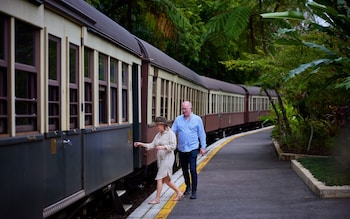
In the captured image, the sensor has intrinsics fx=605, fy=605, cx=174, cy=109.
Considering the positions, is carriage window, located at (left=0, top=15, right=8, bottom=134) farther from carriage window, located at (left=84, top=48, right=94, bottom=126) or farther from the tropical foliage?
the tropical foliage

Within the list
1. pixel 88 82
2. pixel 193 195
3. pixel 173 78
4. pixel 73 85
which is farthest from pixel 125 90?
pixel 173 78

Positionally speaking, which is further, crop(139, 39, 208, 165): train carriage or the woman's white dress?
crop(139, 39, 208, 165): train carriage

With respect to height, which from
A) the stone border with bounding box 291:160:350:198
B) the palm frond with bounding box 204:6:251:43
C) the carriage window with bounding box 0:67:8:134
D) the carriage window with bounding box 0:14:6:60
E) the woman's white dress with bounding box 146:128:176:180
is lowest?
the stone border with bounding box 291:160:350:198

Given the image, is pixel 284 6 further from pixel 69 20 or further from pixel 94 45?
pixel 69 20

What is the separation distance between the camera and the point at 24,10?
5262 mm

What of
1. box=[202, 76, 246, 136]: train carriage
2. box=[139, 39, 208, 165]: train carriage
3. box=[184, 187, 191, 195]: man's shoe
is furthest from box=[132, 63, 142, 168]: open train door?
box=[202, 76, 246, 136]: train carriage

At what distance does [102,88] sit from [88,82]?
86cm

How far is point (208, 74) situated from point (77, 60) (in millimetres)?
34398

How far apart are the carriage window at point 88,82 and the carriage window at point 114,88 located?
123cm

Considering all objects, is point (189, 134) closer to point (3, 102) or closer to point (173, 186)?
point (173, 186)

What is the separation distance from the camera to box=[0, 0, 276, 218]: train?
5023 mm

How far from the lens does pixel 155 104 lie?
42.2 feet

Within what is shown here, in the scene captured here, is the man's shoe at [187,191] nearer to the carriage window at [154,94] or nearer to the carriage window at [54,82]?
the carriage window at [154,94]

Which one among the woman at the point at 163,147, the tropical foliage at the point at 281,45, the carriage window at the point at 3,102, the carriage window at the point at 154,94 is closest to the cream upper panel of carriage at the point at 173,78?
the carriage window at the point at 154,94
